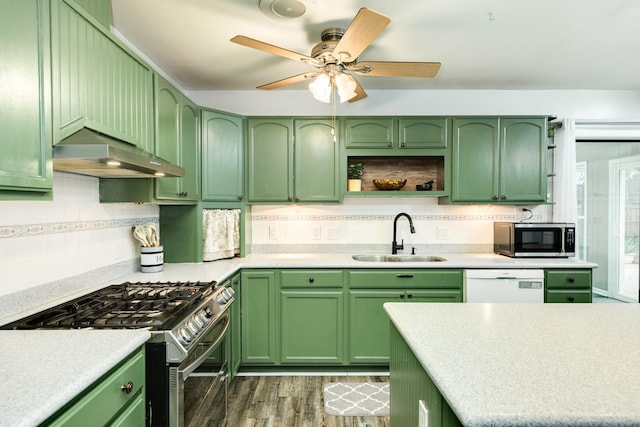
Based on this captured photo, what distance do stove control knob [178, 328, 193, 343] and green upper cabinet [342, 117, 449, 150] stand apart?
2.16m

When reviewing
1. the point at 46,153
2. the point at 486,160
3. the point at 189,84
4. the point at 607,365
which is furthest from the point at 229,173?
the point at 607,365

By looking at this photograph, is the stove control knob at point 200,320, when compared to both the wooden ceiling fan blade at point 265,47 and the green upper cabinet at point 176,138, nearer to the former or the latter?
the green upper cabinet at point 176,138

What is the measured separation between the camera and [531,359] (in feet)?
3.47

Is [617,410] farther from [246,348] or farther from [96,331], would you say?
[246,348]

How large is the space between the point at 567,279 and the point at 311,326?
7.04 feet

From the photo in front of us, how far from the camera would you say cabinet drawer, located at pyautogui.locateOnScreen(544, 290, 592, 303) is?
288 centimetres

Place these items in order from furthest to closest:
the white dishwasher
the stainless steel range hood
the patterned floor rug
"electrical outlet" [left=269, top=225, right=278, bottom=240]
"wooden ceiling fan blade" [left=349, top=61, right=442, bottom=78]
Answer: "electrical outlet" [left=269, top=225, right=278, bottom=240] → the white dishwasher → the patterned floor rug → "wooden ceiling fan blade" [left=349, top=61, right=442, bottom=78] → the stainless steel range hood

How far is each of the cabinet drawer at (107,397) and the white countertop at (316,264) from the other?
104 centimetres

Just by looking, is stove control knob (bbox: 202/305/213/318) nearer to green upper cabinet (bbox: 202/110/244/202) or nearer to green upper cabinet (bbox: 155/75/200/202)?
green upper cabinet (bbox: 155/75/200/202)

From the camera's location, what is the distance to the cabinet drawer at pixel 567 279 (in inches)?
114

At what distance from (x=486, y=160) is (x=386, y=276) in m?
1.44

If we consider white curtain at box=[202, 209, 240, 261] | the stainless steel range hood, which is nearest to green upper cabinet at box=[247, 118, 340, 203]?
white curtain at box=[202, 209, 240, 261]

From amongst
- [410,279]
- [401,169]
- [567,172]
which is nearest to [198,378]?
A: [410,279]

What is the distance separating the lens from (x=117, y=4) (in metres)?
A: 2.02
